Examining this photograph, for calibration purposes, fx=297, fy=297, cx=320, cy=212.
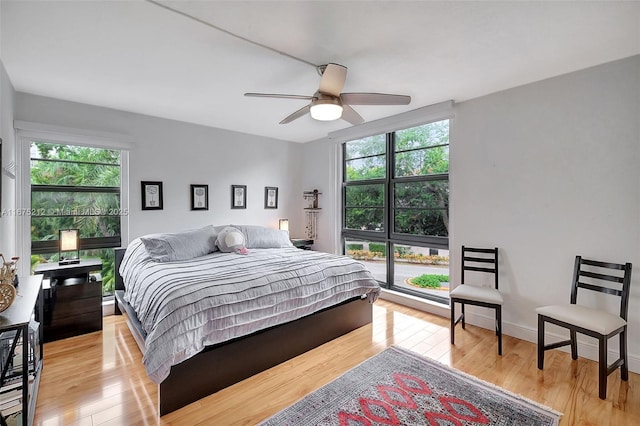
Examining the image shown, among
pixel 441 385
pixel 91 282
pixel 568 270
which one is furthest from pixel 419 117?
pixel 91 282

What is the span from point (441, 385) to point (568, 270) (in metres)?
1.69

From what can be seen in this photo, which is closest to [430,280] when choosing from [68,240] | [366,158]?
[366,158]

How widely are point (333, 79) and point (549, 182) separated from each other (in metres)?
2.32

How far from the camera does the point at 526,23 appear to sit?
1957 mm

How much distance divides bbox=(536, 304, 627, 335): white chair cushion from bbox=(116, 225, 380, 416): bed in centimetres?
158

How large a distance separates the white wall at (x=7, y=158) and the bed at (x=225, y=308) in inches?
37.9

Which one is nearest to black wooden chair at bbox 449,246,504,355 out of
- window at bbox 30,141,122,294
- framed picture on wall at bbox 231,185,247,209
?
framed picture on wall at bbox 231,185,247,209

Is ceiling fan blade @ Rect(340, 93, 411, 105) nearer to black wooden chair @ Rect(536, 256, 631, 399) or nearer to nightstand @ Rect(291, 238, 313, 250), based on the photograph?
black wooden chair @ Rect(536, 256, 631, 399)

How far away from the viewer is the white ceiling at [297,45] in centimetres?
182

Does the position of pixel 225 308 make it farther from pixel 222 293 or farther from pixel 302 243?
pixel 302 243

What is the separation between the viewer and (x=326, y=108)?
2.47 metres

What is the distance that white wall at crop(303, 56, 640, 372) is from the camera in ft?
8.14

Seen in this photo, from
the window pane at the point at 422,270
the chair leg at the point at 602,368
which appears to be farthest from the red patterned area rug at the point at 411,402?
the window pane at the point at 422,270

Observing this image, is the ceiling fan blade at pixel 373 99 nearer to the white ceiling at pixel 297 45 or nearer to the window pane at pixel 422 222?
the white ceiling at pixel 297 45
